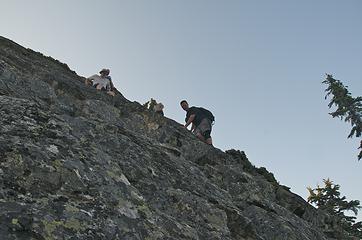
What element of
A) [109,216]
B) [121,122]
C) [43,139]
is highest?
[121,122]

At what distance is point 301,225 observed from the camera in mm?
12453

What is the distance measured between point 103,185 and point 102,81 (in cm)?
1503

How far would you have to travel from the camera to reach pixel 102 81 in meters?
20.5

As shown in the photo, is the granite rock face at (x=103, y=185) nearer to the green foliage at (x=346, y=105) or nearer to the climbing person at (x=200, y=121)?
the climbing person at (x=200, y=121)

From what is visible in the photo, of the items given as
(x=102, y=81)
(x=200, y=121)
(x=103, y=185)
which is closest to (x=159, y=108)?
(x=200, y=121)

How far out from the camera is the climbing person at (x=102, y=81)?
66.2ft

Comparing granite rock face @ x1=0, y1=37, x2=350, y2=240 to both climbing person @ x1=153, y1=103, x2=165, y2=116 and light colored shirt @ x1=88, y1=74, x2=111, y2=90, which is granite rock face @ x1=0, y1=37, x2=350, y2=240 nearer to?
light colored shirt @ x1=88, y1=74, x2=111, y2=90

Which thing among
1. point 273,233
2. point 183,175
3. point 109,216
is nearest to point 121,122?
point 183,175

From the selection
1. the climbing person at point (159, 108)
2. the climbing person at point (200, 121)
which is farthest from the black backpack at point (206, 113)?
the climbing person at point (159, 108)

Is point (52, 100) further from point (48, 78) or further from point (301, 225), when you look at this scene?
point (301, 225)

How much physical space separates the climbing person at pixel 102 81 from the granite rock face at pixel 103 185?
13.9ft

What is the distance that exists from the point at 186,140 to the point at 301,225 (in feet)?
21.0

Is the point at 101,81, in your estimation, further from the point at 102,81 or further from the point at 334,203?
the point at 334,203

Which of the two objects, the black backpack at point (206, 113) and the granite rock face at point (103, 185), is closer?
the granite rock face at point (103, 185)
